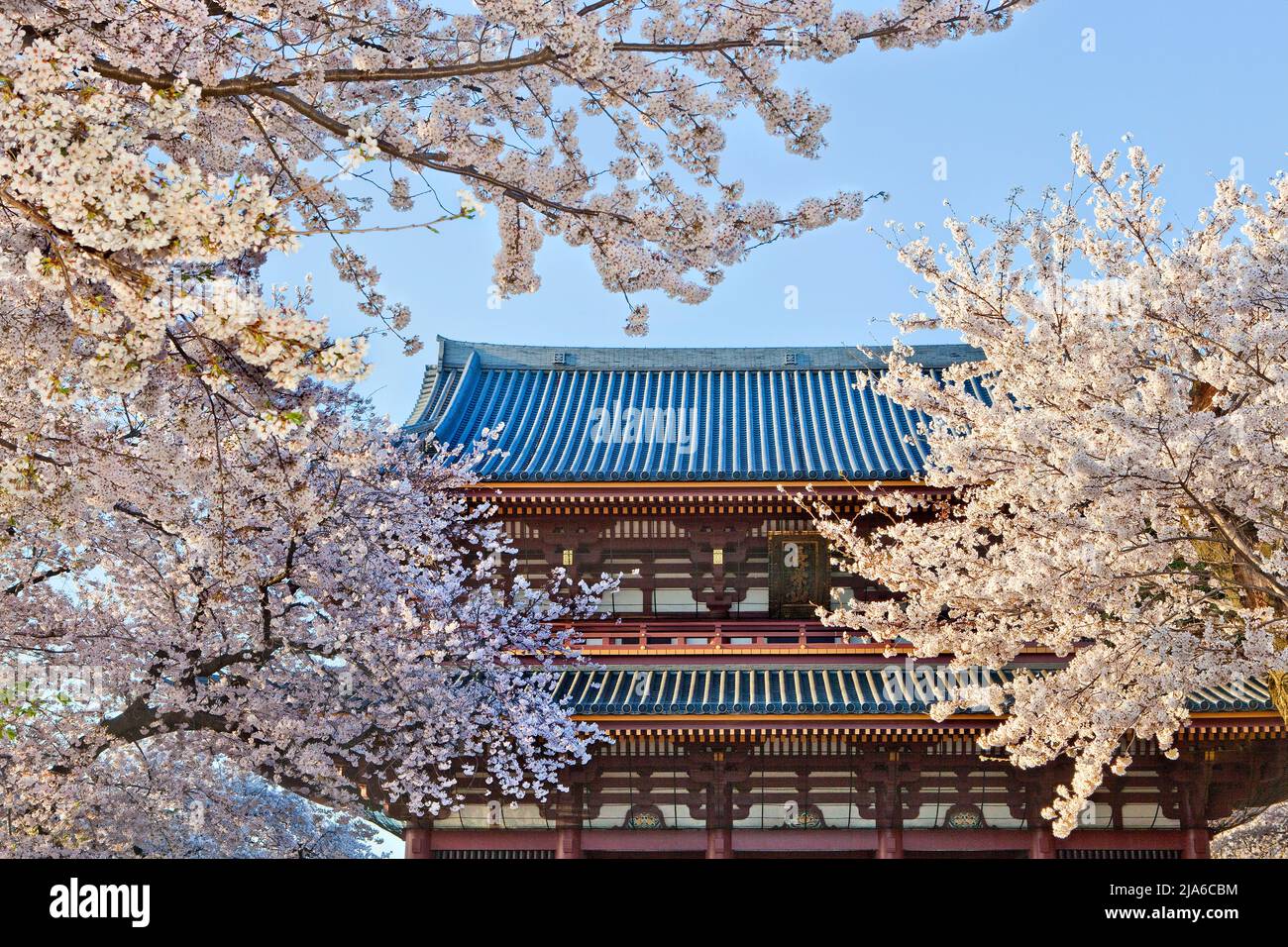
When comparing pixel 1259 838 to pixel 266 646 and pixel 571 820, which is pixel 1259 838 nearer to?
pixel 571 820

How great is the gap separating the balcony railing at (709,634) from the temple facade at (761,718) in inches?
1.4

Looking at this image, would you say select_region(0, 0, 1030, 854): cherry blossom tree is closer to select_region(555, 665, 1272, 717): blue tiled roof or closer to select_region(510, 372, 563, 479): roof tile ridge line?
select_region(555, 665, 1272, 717): blue tiled roof

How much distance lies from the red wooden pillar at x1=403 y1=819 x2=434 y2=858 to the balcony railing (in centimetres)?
357

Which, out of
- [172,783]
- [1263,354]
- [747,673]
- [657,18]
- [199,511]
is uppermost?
[657,18]

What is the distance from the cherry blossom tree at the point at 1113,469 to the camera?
9.12m

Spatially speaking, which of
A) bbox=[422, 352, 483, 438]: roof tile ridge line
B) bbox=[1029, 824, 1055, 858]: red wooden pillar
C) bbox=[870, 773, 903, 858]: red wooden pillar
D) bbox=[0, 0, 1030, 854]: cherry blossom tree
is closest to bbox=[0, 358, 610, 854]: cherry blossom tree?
bbox=[0, 0, 1030, 854]: cherry blossom tree

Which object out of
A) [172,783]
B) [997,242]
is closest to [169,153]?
[997,242]

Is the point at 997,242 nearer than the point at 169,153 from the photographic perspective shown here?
No

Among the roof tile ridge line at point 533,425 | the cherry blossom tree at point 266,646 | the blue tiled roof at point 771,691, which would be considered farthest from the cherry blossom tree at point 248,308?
the roof tile ridge line at point 533,425

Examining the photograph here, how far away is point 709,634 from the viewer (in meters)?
16.7

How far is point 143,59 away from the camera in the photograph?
6035 mm

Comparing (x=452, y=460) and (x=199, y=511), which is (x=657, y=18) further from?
(x=452, y=460)

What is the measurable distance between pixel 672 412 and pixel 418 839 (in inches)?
351

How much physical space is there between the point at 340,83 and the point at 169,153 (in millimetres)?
1203
